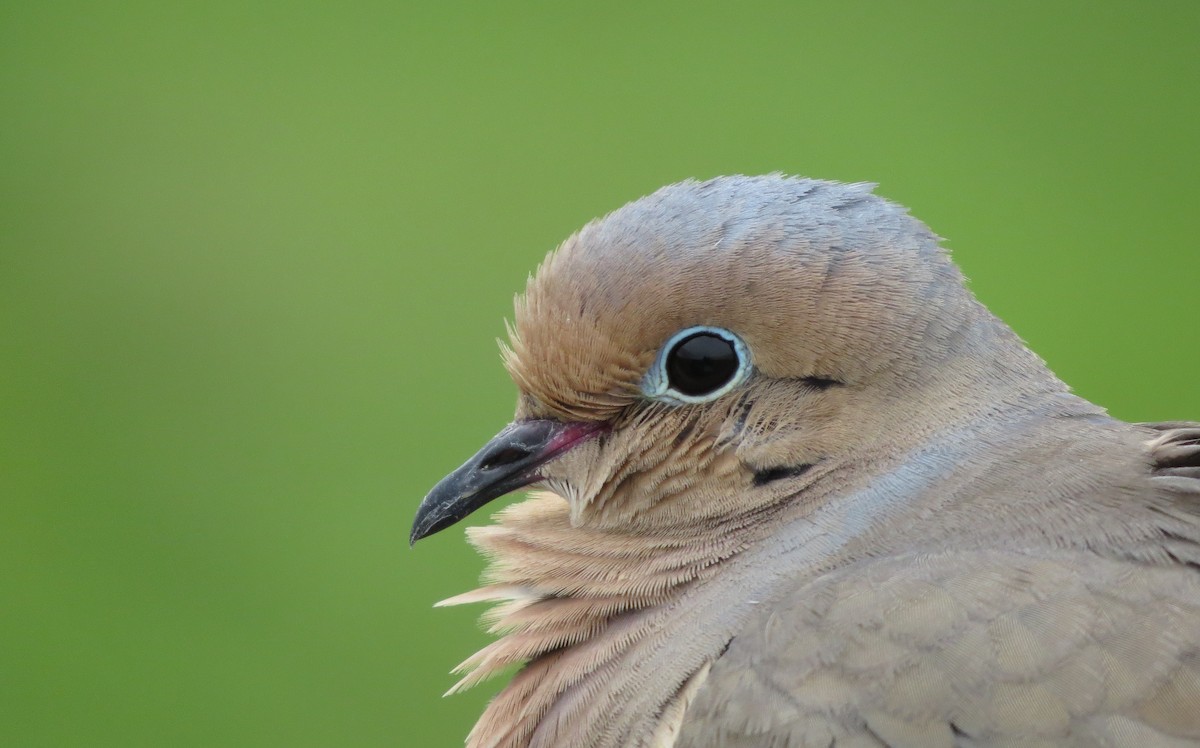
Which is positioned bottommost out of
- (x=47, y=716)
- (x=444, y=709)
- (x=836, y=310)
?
(x=444, y=709)

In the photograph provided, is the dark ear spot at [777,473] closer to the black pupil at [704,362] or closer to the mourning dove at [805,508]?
the mourning dove at [805,508]

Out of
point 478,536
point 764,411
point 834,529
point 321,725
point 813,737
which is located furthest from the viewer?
point 321,725

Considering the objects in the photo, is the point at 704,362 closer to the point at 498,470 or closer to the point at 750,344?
the point at 750,344

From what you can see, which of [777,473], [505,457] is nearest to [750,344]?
[777,473]

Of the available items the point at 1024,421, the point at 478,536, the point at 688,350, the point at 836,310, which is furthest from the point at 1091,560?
the point at 478,536

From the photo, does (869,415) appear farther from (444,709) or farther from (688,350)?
(444,709)

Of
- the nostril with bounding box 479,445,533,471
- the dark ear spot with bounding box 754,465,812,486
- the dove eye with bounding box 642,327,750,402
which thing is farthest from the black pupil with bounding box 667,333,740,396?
the nostril with bounding box 479,445,533,471

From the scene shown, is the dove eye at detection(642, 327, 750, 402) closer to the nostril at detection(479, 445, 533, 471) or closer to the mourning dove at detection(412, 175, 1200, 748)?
the mourning dove at detection(412, 175, 1200, 748)

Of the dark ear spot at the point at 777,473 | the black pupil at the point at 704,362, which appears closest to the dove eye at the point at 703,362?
the black pupil at the point at 704,362
